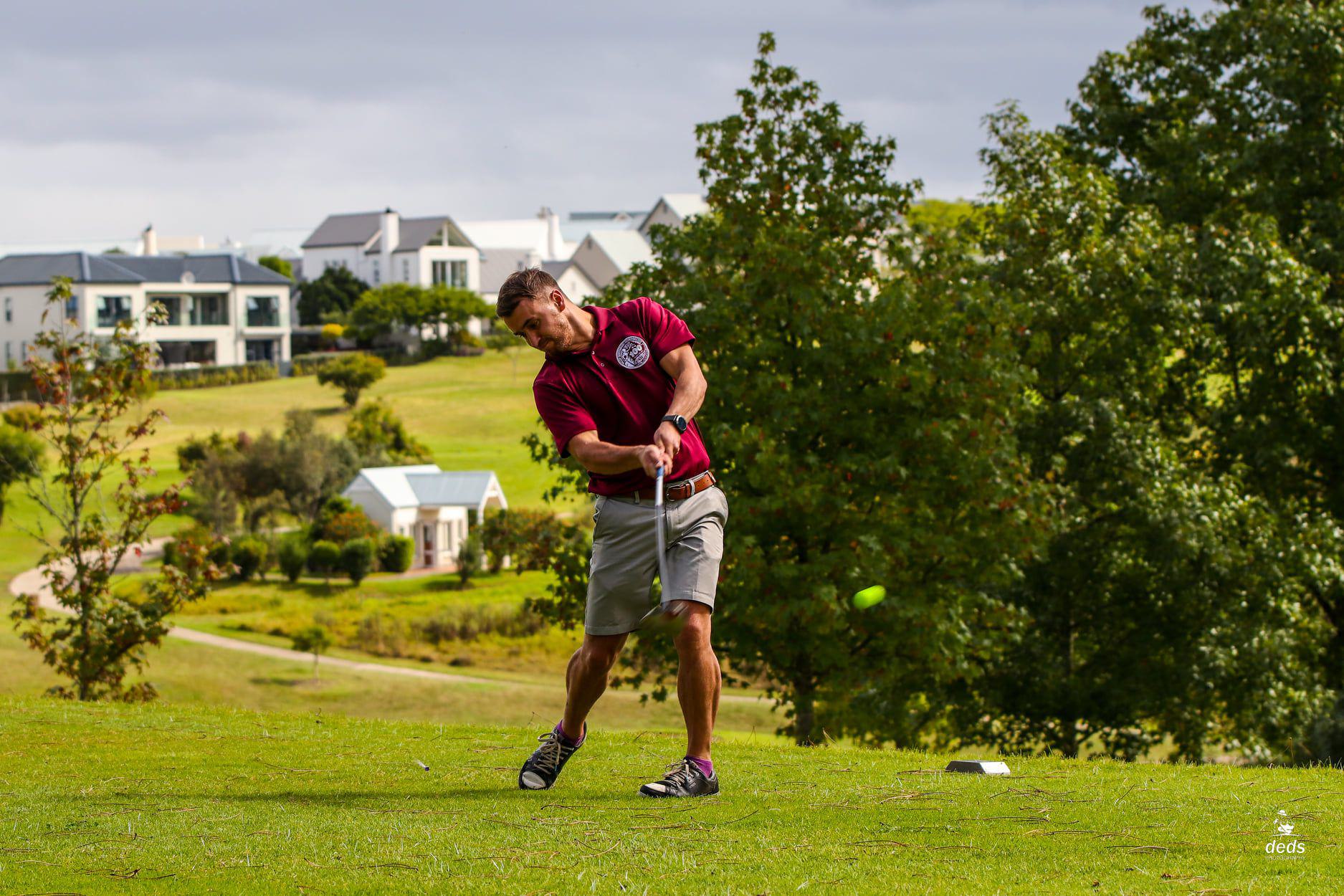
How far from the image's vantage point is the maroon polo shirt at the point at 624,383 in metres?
6.10

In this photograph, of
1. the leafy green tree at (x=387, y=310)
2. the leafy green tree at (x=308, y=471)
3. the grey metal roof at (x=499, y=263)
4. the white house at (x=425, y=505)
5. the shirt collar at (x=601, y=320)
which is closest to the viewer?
the shirt collar at (x=601, y=320)

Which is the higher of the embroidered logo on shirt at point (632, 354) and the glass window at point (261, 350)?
the glass window at point (261, 350)

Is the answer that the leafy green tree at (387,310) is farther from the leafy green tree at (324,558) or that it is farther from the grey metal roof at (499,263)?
the leafy green tree at (324,558)

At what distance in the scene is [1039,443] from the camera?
20.2 metres

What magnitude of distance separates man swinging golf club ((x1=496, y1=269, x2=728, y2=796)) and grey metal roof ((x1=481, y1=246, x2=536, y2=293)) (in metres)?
Result: 114

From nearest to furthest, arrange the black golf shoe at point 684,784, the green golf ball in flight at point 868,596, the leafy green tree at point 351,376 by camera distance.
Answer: the black golf shoe at point 684,784
the green golf ball in flight at point 868,596
the leafy green tree at point 351,376

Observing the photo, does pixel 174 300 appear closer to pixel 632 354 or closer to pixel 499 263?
pixel 499 263

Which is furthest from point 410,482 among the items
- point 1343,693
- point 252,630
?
point 1343,693

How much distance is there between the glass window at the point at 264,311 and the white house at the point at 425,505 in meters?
42.3

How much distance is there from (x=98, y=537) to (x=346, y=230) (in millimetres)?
107978

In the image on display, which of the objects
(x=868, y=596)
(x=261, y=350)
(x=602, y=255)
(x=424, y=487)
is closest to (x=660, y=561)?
(x=868, y=596)

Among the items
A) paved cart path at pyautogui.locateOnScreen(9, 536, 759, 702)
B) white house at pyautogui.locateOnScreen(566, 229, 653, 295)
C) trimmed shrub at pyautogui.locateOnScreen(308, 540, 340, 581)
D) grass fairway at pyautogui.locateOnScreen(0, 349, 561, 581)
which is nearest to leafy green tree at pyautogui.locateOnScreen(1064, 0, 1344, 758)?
paved cart path at pyautogui.locateOnScreen(9, 536, 759, 702)

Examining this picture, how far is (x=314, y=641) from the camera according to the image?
34.4 m

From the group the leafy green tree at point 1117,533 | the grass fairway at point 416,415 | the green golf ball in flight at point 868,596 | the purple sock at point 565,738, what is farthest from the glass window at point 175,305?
the purple sock at point 565,738
